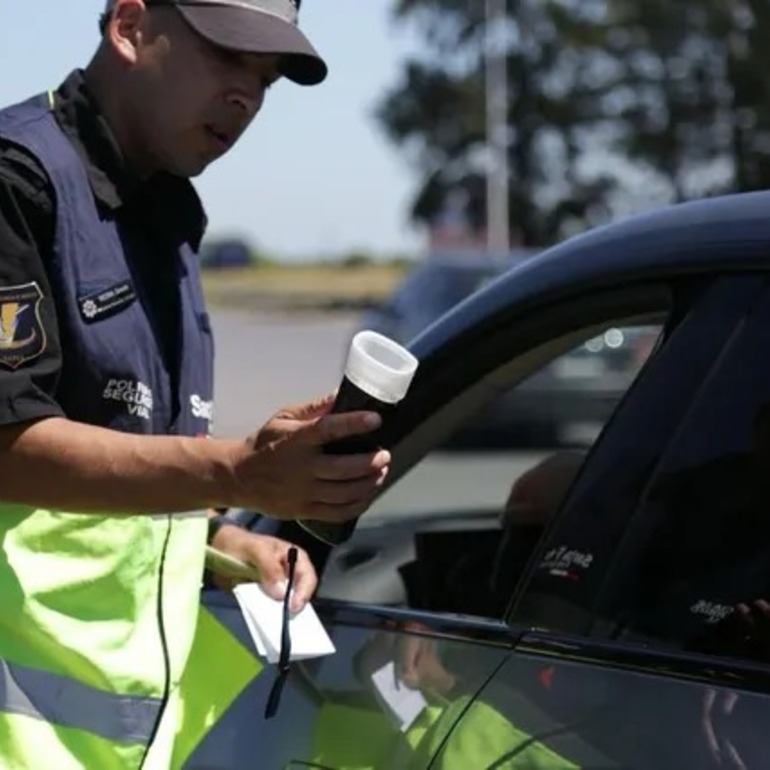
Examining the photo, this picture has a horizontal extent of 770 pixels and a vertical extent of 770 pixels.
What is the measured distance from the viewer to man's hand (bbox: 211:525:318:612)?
2566 mm

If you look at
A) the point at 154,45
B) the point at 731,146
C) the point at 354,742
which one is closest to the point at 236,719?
the point at 354,742

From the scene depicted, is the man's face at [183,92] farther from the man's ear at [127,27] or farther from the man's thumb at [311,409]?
the man's thumb at [311,409]

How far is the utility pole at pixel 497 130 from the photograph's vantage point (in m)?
49.5

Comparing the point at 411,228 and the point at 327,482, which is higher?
the point at 327,482

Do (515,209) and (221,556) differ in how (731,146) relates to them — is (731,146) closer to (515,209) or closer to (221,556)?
(515,209)

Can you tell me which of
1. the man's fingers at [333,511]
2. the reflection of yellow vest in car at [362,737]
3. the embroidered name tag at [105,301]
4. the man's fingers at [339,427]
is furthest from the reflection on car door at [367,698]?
the embroidered name tag at [105,301]

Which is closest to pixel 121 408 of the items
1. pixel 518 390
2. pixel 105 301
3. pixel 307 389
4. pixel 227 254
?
pixel 105 301

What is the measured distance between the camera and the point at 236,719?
251 centimetres

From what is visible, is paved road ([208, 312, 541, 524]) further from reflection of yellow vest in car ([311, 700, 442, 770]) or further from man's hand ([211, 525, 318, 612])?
reflection of yellow vest in car ([311, 700, 442, 770])

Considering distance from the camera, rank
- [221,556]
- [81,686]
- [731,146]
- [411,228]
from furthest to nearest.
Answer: [411,228] → [731,146] → [221,556] → [81,686]

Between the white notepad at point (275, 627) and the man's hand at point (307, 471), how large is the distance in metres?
0.47

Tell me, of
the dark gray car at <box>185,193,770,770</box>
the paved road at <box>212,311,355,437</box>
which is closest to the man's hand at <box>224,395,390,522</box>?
the dark gray car at <box>185,193,770,770</box>

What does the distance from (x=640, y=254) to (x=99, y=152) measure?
0.71 metres

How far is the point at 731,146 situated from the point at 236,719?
124 ft
